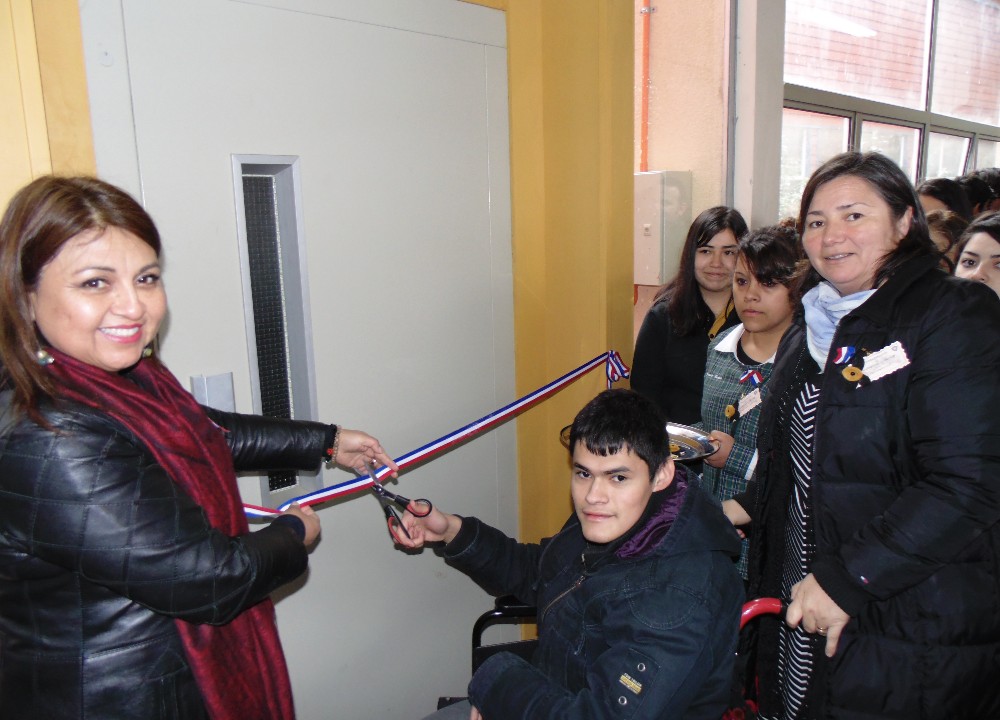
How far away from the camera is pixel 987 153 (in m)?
7.42

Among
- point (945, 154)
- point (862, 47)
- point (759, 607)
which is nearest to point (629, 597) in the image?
point (759, 607)

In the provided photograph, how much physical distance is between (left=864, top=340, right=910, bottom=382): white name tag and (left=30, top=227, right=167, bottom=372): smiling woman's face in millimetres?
1584

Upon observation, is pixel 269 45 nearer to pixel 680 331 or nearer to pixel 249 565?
pixel 249 565

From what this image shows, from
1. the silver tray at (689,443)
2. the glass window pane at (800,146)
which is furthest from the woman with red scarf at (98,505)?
the glass window pane at (800,146)

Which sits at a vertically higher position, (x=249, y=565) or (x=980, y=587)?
(x=249, y=565)

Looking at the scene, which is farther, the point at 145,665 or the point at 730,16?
the point at 730,16

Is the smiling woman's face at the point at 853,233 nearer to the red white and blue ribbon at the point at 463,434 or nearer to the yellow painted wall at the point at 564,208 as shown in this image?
the yellow painted wall at the point at 564,208

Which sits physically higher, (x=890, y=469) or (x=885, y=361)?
(x=885, y=361)

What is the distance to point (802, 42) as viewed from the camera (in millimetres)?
4551

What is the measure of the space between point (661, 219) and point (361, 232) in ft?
6.30

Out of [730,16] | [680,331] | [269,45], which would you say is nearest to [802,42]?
[730,16]

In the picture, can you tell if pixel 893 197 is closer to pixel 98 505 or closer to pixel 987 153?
pixel 98 505

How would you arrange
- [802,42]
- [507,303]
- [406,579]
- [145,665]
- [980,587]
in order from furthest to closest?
[802,42] < [507,303] < [406,579] < [980,587] < [145,665]

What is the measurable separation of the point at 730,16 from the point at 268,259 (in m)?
2.82
